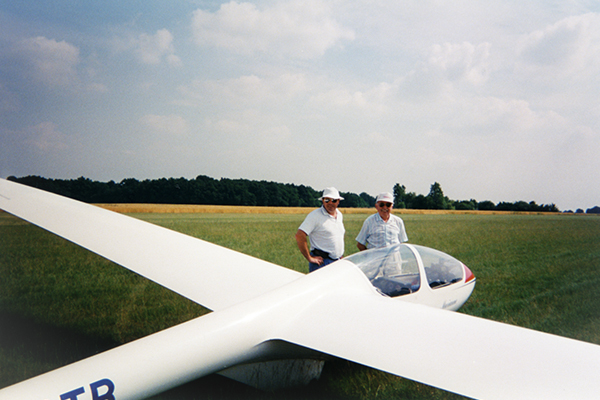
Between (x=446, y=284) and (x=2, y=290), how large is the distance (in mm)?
9730

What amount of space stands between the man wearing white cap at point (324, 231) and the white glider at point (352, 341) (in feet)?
3.85

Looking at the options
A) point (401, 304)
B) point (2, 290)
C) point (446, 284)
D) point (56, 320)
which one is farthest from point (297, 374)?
point (2, 290)

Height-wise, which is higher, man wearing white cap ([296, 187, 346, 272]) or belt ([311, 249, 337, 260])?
man wearing white cap ([296, 187, 346, 272])

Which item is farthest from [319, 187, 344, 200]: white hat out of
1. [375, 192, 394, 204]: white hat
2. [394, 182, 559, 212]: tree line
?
[394, 182, 559, 212]: tree line

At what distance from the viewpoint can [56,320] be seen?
6.06m

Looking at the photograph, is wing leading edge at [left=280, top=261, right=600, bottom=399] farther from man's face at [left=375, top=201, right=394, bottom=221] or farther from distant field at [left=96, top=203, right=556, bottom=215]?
distant field at [left=96, top=203, right=556, bottom=215]

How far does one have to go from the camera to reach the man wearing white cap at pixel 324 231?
563 centimetres

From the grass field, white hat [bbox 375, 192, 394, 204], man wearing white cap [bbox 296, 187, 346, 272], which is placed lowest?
the grass field

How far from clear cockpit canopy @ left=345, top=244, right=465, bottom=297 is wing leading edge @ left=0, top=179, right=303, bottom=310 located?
4.16 feet

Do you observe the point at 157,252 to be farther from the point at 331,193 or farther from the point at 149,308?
the point at 331,193

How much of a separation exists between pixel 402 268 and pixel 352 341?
1500 millimetres

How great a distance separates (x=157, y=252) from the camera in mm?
5387

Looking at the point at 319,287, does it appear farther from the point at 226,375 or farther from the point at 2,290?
the point at 2,290

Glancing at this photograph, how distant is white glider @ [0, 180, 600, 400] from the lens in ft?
7.21
